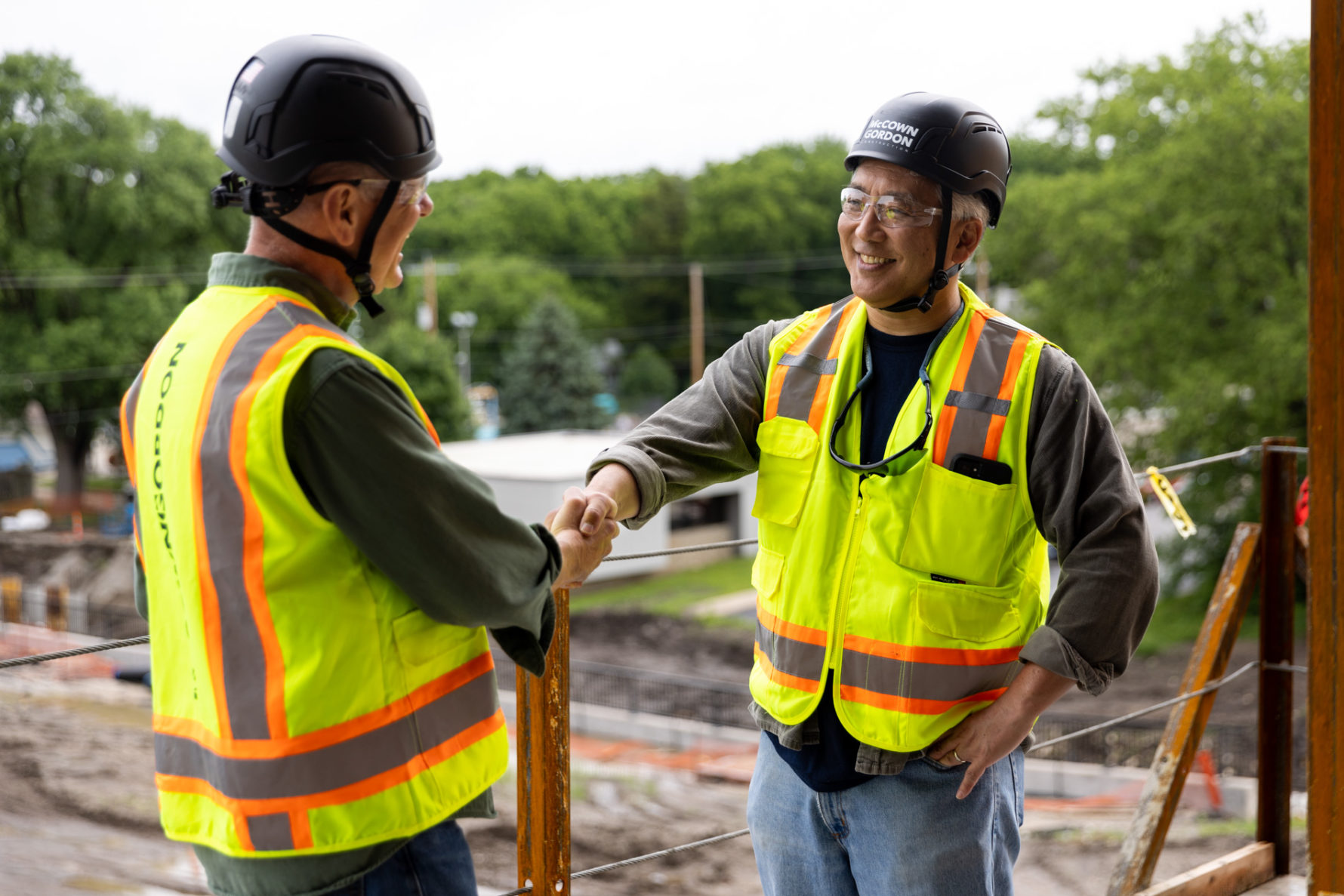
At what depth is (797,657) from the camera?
202 centimetres

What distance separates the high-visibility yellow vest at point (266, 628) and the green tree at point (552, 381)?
42.5m

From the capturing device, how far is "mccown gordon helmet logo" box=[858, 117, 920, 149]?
6.59 feet

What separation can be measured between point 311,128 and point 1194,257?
801 inches

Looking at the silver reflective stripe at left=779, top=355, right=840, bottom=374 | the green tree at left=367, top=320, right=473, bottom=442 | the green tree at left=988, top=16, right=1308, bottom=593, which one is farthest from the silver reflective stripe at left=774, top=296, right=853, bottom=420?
the green tree at left=367, top=320, right=473, bottom=442

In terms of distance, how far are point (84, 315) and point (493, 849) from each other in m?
27.1

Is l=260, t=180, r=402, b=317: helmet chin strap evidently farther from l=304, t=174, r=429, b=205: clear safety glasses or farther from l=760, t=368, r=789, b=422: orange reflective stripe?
l=760, t=368, r=789, b=422: orange reflective stripe

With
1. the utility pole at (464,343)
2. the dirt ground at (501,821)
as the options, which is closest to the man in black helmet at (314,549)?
the dirt ground at (501,821)

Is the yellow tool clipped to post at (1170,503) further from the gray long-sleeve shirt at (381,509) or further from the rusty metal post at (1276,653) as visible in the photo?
the gray long-sleeve shirt at (381,509)

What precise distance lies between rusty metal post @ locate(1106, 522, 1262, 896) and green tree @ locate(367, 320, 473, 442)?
34907mm

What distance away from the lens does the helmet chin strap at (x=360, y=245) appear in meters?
1.52

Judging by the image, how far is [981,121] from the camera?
206 centimetres

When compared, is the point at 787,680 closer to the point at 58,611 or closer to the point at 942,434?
the point at 942,434

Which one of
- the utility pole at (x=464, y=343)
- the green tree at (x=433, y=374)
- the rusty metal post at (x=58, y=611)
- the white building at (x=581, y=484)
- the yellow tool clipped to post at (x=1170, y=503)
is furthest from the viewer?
the utility pole at (x=464, y=343)

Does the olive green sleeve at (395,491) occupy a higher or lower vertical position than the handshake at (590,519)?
higher
